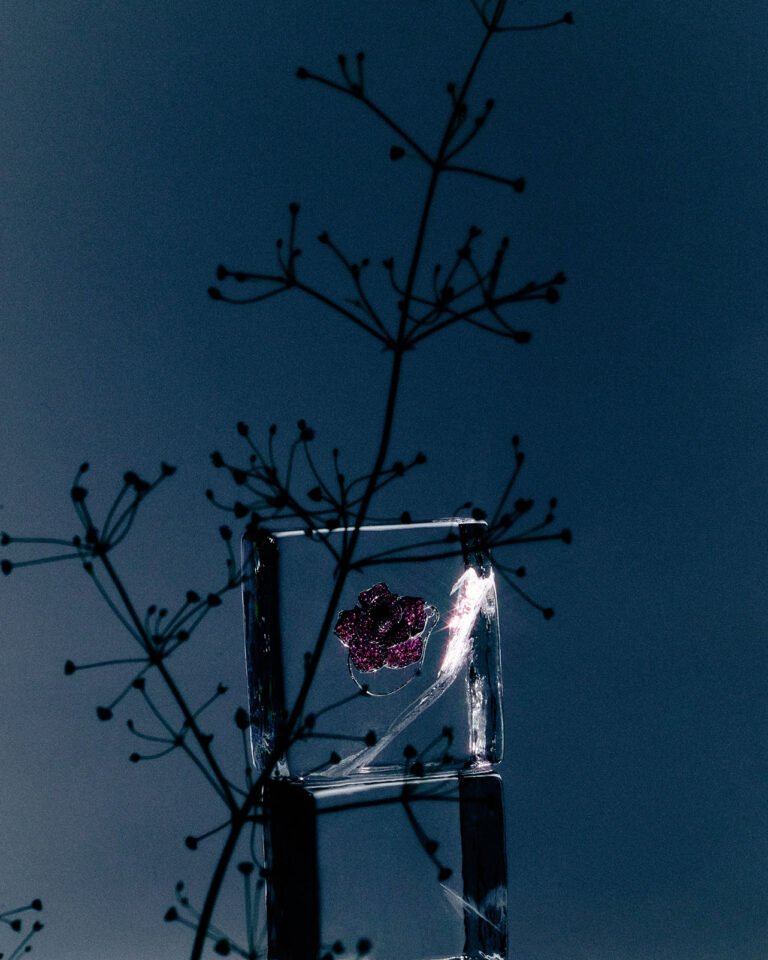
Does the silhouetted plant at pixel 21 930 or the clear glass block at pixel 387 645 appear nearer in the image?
the clear glass block at pixel 387 645

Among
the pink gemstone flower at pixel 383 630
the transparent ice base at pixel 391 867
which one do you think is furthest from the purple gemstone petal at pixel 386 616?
the transparent ice base at pixel 391 867

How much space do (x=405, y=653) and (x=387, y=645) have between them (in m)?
0.02

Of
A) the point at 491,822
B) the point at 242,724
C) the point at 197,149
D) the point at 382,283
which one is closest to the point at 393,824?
the point at 491,822

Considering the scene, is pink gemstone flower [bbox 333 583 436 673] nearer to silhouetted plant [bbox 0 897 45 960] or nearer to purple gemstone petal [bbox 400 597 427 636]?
purple gemstone petal [bbox 400 597 427 636]

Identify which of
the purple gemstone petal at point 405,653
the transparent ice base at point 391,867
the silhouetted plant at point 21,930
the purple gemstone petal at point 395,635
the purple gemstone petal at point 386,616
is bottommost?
the silhouetted plant at point 21,930

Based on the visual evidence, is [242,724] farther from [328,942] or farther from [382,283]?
[382,283]

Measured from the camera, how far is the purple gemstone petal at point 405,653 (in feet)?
2.44

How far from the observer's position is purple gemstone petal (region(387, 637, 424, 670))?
74 cm

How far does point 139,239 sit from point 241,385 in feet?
0.59

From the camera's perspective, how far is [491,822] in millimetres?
759

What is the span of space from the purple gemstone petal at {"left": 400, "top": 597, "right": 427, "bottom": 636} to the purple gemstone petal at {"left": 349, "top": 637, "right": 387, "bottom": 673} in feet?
0.10

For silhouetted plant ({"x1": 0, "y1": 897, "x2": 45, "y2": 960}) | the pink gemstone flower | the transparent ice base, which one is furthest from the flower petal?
silhouetted plant ({"x1": 0, "y1": 897, "x2": 45, "y2": 960})

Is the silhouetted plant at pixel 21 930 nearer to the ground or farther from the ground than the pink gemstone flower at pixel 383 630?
nearer to the ground

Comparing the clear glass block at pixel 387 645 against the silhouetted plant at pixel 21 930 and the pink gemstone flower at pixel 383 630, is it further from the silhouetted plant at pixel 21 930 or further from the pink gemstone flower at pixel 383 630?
the silhouetted plant at pixel 21 930
